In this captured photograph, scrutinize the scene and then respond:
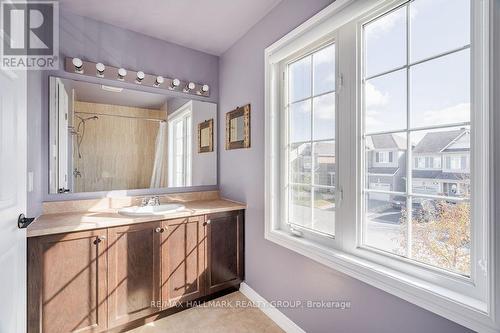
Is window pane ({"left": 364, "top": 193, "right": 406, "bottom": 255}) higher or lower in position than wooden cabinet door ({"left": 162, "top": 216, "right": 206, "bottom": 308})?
higher

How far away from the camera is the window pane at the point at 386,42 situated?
1217 mm

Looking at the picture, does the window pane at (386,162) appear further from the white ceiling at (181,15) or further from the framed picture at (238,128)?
the white ceiling at (181,15)

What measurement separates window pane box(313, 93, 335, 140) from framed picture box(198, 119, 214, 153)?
134 centimetres

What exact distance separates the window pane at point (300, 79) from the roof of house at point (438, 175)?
896 mm

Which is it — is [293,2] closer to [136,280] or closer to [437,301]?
[437,301]

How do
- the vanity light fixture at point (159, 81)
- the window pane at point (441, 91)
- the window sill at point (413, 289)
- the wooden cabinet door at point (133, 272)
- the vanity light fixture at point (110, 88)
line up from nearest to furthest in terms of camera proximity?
1. the window sill at point (413, 289)
2. the window pane at point (441, 91)
3. the wooden cabinet door at point (133, 272)
4. the vanity light fixture at point (110, 88)
5. the vanity light fixture at point (159, 81)

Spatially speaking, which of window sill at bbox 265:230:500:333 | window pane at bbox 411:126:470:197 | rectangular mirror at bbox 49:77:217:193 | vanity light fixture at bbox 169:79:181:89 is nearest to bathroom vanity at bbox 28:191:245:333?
rectangular mirror at bbox 49:77:217:193

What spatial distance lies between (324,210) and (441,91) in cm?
91

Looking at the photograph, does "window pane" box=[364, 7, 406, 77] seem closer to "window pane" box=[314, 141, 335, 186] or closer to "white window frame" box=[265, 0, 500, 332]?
"white window frame" box=[265, 0, 500, 332]

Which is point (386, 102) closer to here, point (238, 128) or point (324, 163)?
point (324, 163)

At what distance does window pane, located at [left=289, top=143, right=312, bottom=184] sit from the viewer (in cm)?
175

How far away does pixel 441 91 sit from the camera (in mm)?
1063

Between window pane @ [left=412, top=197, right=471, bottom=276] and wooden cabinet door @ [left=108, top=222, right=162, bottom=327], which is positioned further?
wooden cabinet door @ [left=108, top=222, right=162, bottom=327]

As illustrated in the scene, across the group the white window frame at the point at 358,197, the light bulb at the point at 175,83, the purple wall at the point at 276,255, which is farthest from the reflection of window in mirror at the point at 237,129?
the light bulb at the point at 175,83
